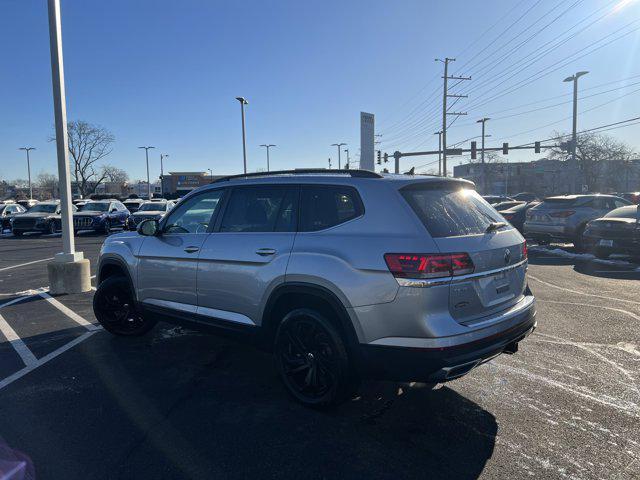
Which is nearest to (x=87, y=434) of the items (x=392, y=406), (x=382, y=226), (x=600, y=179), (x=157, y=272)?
(x=157, y=272)

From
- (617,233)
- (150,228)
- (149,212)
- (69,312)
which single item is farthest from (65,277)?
(149,212)

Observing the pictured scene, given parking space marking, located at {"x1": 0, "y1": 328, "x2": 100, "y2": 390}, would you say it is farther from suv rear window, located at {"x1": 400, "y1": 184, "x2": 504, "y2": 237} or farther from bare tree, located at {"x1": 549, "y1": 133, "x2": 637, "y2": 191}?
bare tree, located at {"x1": 549, "y1": 133, "x2": 637, "y2": 191}

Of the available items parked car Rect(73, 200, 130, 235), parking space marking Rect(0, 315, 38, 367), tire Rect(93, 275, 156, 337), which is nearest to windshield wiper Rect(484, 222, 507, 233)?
tire Rect(93, 275, 156, 337)

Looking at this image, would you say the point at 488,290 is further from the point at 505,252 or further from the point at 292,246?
the point at 292,246

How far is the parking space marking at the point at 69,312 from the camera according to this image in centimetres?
624

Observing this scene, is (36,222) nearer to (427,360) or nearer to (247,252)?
(247,252)

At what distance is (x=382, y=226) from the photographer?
11.0 feet

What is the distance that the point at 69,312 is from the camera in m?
6.98

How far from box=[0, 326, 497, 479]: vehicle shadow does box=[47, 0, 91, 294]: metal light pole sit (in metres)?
4.08

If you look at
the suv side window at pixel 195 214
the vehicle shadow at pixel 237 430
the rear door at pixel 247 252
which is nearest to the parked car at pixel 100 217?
the suv side window at pixel 195 214

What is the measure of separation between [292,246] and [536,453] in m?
2.20

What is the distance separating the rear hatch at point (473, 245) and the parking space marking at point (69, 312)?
475cm

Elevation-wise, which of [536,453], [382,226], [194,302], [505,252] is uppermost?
[382,226]

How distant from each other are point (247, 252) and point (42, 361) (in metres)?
2.65
